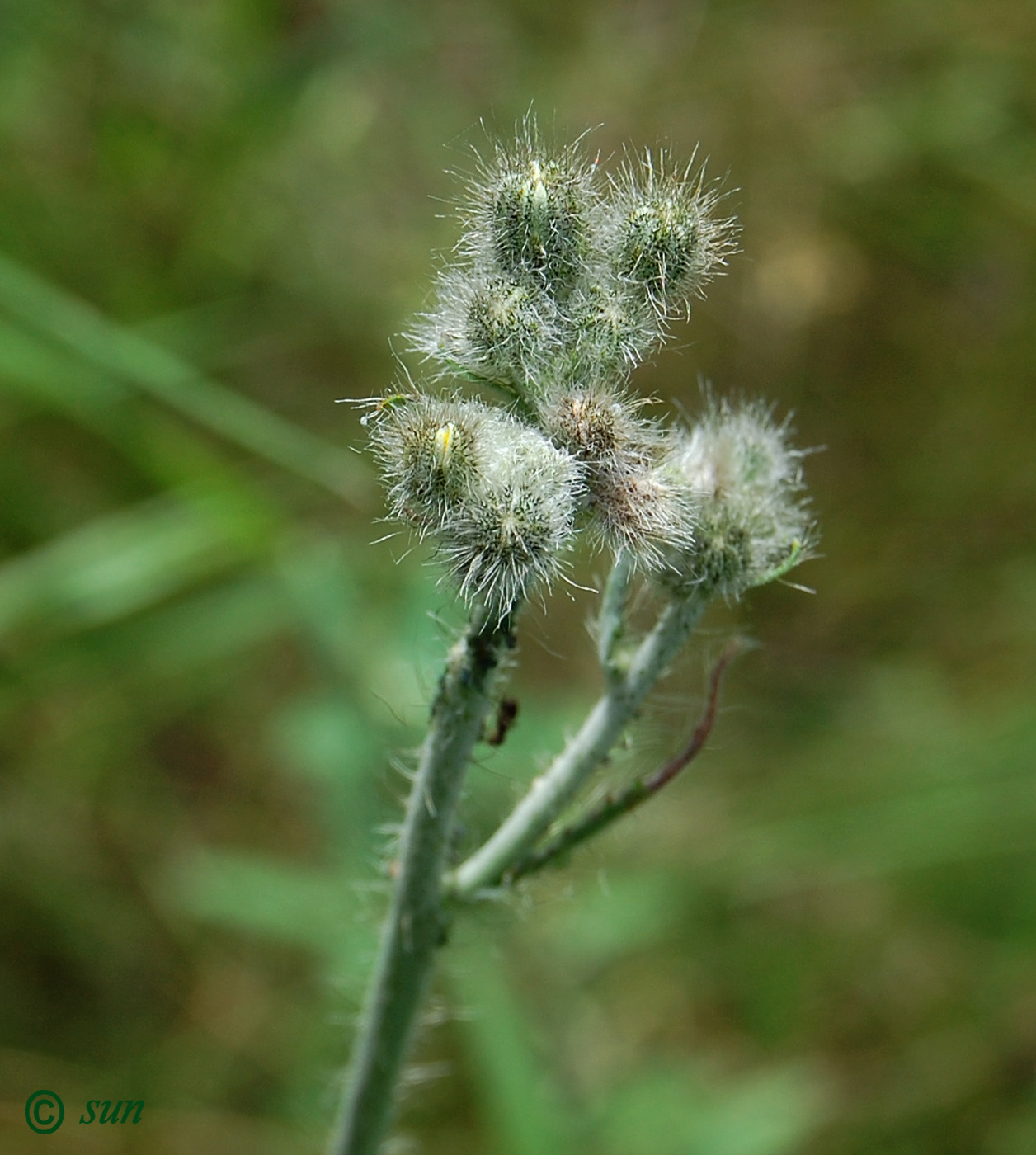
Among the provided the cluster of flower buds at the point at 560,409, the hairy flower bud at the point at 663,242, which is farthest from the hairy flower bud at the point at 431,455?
the hairy flower bud at the point at 663,242

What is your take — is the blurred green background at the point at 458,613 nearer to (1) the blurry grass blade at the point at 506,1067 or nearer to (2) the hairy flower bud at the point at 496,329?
(1) the blurry grass blade at the point at 506,1067

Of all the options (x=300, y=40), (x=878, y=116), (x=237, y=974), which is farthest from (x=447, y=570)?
(x=878, y=116)

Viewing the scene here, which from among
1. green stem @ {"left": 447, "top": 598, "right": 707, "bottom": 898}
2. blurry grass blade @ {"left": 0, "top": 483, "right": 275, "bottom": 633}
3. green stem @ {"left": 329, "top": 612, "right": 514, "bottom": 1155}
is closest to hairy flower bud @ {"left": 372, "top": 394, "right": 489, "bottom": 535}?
green stem @ {"left": 329, "top": 612, "right": 514, "bottom": 1155}

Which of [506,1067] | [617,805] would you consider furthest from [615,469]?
[506,1067]

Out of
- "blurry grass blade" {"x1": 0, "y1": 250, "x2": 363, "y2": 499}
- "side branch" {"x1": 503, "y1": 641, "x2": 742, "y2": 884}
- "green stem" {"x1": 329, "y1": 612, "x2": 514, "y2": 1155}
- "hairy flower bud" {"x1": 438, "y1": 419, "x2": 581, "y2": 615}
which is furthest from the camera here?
"blurry grass blade" {"x1": 0, "y1": 250, "x2": 363, "y2": 499}

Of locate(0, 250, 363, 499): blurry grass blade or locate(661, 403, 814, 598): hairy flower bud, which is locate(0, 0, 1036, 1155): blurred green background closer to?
locate(0, 250, 363, 499): blurry grass blade

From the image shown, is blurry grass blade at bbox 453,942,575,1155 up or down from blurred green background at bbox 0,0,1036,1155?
down

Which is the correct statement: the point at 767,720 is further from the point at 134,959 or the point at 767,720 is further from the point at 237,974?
the point at 134,959

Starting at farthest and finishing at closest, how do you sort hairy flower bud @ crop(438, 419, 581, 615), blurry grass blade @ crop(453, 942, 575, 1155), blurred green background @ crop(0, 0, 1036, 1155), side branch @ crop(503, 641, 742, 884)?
blurred green background @ crop(0, 0, 1036, 1155) < blurry grass blade @ crop(453, 942, 575, 1155) < side branch @ crop(503, 641, 742, 884) < hairy flower bud @ crop(438, 419, 581, 615)
